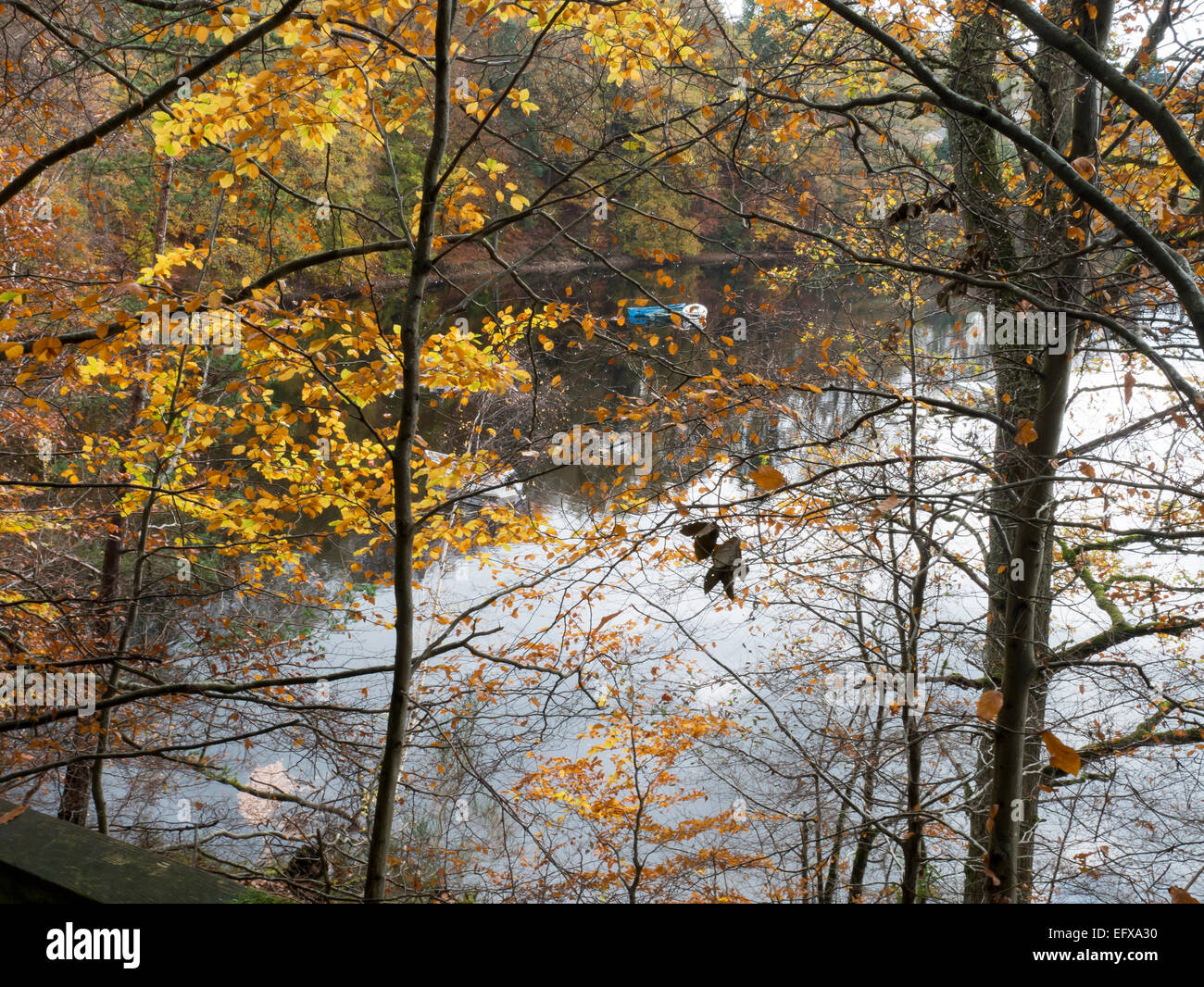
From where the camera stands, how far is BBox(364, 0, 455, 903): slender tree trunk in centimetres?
331

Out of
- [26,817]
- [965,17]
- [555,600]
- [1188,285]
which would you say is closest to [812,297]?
[555,600]

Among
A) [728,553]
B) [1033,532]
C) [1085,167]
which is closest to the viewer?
[728,553]

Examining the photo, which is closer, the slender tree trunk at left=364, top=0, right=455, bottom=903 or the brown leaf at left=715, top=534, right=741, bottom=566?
the brown leaf at left=715, top=534, right=741, bottom=566

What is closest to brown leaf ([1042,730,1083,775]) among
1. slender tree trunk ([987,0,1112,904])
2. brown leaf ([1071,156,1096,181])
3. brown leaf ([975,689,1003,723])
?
brown leaf ([975,689,1003,723])

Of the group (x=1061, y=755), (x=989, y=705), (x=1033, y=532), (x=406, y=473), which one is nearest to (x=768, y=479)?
(x=989, y=705)

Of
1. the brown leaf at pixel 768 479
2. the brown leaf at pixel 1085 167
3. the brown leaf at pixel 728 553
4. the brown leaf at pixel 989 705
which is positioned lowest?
the brown leaf at pixel 989 705

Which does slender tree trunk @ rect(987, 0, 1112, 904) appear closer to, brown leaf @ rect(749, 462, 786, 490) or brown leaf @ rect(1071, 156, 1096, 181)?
brown leaf @ rect(1071, 156, 1096, 181)

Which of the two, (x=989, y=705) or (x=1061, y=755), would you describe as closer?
(x=1061, y=755)

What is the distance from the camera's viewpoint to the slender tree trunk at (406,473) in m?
3.31

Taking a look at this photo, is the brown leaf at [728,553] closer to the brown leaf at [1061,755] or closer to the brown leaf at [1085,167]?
the brown leaf at [1061,755]

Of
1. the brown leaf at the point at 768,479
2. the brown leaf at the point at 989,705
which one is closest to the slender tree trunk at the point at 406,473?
the brown leaf at the point at 768,479

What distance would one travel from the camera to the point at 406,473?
11.4 ft

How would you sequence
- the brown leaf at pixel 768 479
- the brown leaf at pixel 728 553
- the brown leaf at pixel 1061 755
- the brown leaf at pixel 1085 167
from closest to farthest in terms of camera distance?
the brown leaf at pixel 1061 755
the brown leaf at pixel 728 553
the brown leaf at pixel 768 479
the brown leaf at pixel 1085 167

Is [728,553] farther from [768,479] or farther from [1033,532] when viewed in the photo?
[1033,532]
